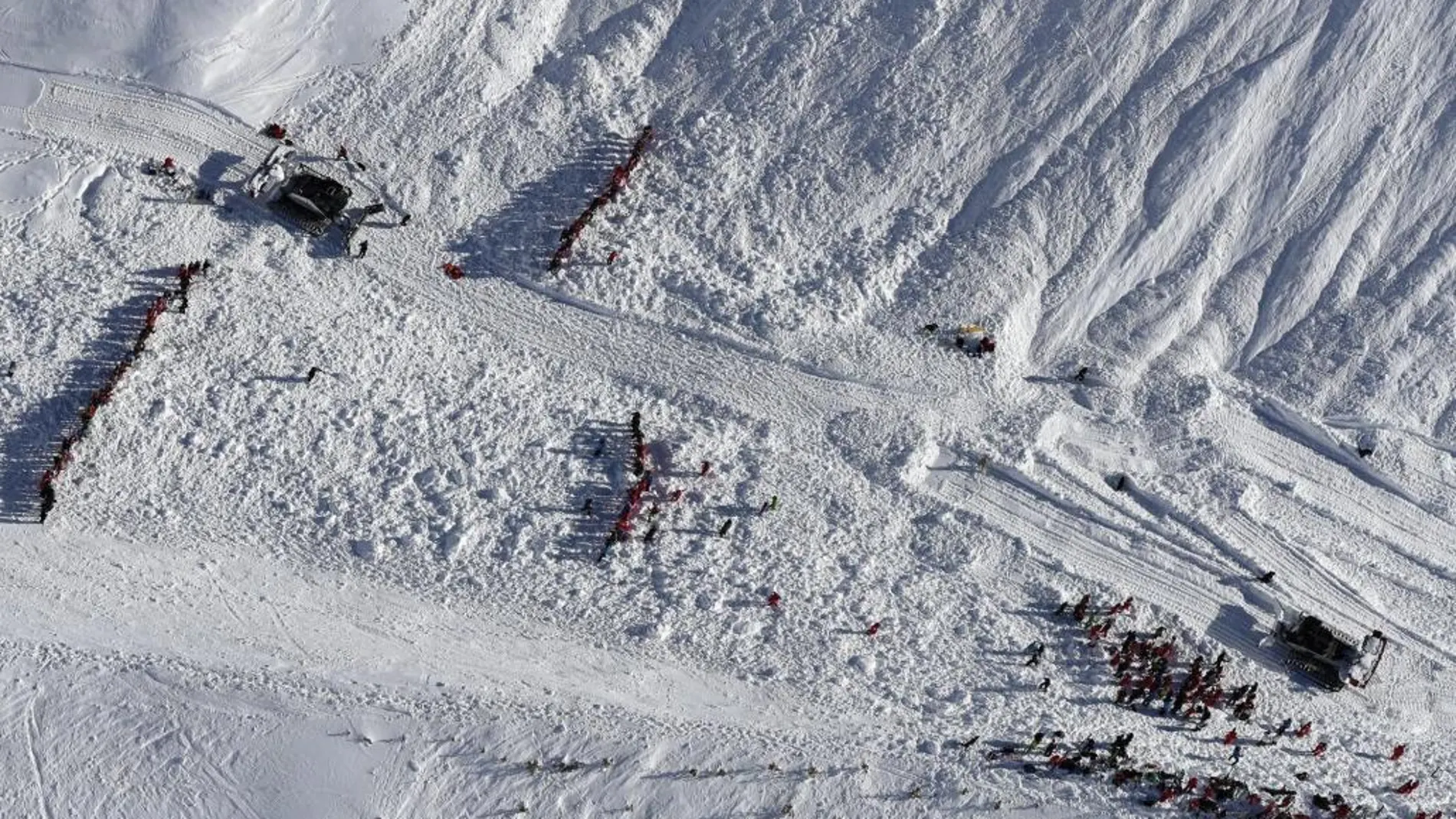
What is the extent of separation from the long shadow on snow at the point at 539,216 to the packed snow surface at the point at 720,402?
4.7 inches

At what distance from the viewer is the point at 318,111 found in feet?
98.0

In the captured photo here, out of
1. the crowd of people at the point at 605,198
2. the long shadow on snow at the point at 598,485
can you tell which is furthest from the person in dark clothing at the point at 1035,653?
the crowd of people at the point at 605,198

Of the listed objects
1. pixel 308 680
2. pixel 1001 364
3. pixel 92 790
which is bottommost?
pixel 92 790

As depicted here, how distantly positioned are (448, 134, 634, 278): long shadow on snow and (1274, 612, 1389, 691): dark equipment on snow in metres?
19.2

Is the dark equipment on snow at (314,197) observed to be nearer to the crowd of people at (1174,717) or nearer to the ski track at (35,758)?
the ski track at (35,758)

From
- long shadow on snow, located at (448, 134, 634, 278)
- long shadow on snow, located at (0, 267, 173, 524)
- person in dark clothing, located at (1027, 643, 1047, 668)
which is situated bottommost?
long shadow on snow, located at (0, 267, 173, 524)

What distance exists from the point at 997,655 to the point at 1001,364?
698 centimetres

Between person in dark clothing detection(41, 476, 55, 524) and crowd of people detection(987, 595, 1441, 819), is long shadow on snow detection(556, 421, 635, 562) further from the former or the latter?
person in dark clothing detection(41, 476, 55, 524)

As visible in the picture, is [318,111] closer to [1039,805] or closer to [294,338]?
[294,338]

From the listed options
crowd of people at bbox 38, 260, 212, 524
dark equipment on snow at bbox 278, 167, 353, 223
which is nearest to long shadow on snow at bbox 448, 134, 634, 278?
dark equipment on snow at bbox 278, 167, 353, 223

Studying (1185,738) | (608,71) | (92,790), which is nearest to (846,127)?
(608,71)

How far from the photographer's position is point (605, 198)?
96.9 feet

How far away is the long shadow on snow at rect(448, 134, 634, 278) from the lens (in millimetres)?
29562

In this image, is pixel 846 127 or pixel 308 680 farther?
pixel 846 127
